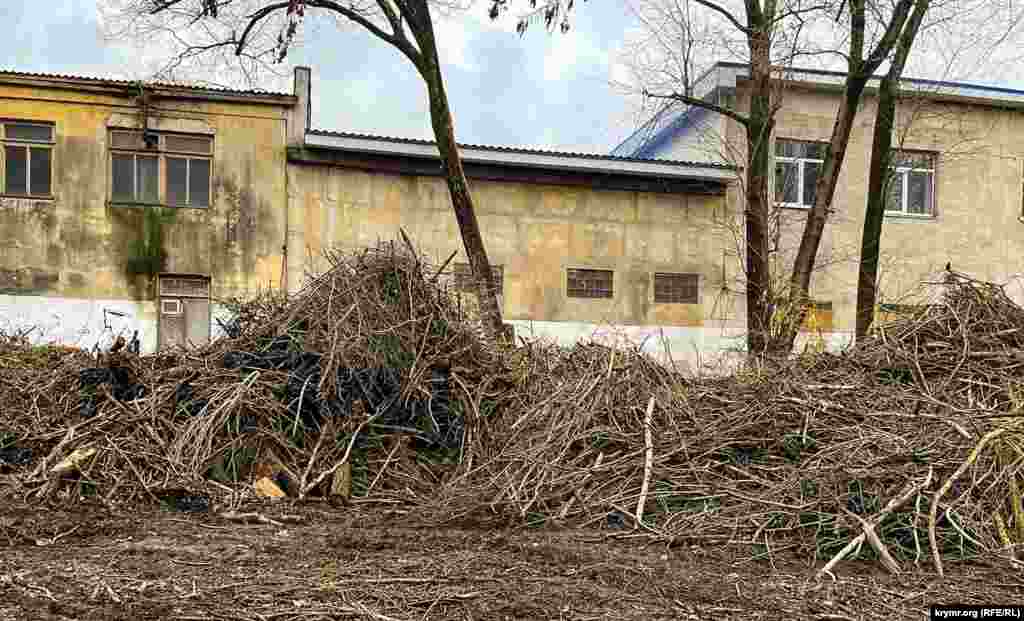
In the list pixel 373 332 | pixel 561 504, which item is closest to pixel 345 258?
pixel 373 332

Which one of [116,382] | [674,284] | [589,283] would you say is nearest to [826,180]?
[674,284]

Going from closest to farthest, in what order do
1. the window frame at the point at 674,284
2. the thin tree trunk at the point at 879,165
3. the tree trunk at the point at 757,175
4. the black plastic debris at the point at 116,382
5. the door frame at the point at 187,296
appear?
the black plastic debris at the point at 116,382
the thin tree trunk at the point at 879,165
the tree trunk at the point at 757,175
the door frame at the point at 187,296
the window frame at the point at 674,284

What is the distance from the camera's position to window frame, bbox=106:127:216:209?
53.8 feet

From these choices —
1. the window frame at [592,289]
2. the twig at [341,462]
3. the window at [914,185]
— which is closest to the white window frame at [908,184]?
the window at [914,185]

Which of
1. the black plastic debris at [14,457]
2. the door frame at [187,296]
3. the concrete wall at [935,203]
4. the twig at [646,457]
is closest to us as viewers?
the twig at [646,457]

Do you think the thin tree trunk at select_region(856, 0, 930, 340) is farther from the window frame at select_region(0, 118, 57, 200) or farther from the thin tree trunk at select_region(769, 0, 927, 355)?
the window frame at select_region(0, 118, 57, 200)

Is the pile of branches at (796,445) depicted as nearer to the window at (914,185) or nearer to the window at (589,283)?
the window at (589,283)

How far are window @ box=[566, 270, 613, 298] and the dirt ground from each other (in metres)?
12.0

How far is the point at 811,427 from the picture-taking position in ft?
22.3

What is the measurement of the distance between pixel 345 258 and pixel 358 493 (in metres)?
2.53

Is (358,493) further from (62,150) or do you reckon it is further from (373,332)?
(62,150)

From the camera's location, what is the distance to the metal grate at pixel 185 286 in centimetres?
1638

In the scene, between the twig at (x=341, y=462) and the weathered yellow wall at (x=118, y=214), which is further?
the weathered yellow wall at (x=118, y=214)

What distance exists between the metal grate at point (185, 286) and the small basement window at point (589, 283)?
6804 millimetres
